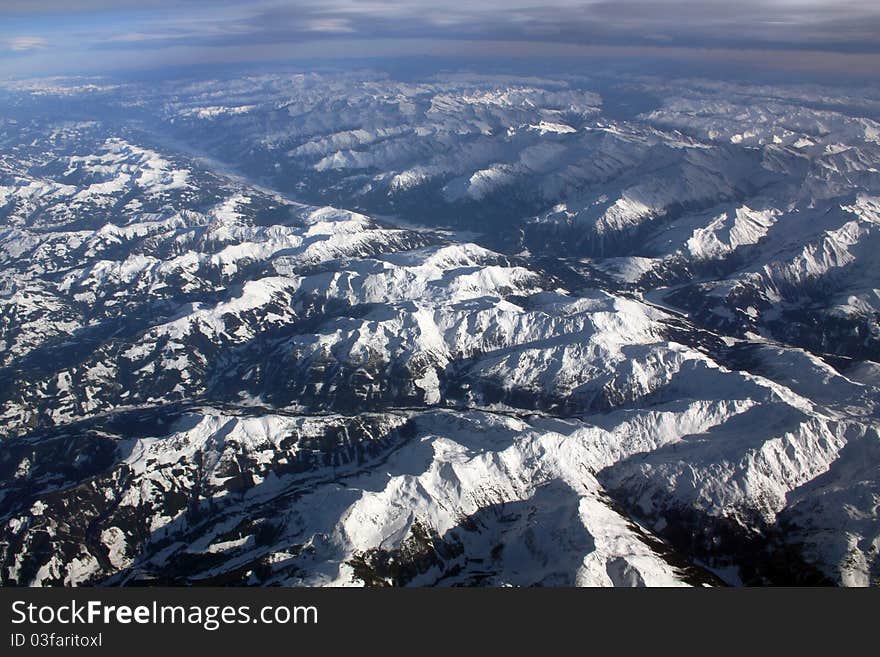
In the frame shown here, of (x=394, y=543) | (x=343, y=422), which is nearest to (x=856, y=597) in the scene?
(x=394, y=543)

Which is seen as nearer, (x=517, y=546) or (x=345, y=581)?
(x=345, y=581)

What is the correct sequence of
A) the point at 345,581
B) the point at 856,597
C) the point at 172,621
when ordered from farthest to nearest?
the point at 345,581, the point at 856,597, the point at 172,621

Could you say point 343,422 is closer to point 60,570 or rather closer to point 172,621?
point 60,570

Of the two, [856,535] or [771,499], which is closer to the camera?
[856,535]

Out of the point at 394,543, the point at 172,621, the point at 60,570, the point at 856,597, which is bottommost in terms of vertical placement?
the point at 60,570

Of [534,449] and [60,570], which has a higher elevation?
[534,449]

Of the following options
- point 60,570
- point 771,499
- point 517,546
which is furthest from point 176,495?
point 771,499

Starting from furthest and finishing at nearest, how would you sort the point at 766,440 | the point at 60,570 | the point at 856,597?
the point at 766,440 → the point at 60,570 → the point at 856,597

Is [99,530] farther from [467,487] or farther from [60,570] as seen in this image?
[467,487]

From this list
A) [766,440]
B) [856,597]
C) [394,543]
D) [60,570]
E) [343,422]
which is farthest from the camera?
[343,422]
